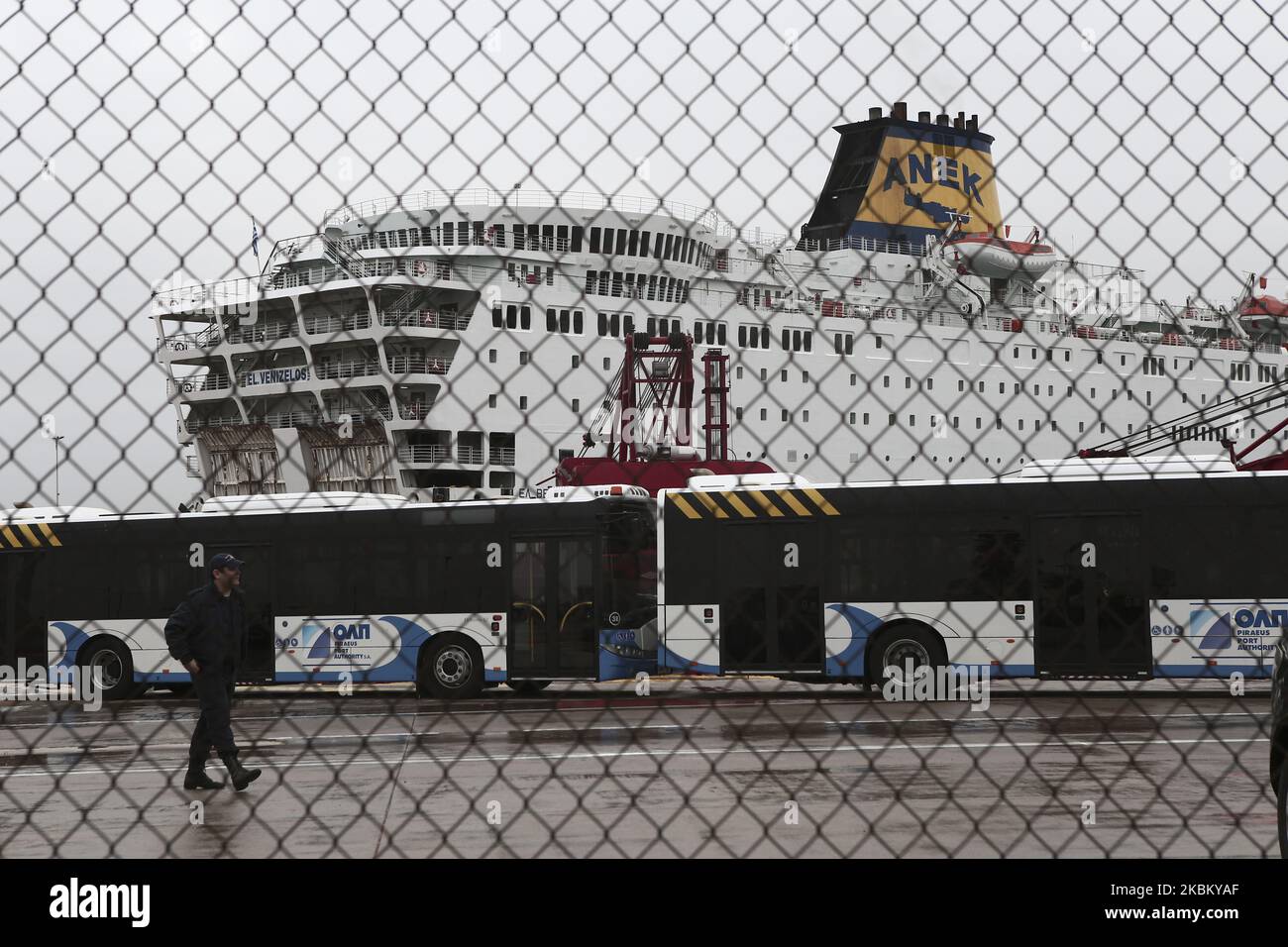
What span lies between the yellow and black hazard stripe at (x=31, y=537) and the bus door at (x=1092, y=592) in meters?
11.9

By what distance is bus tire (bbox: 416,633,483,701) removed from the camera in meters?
16.0

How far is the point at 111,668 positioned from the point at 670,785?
11305 millimetres

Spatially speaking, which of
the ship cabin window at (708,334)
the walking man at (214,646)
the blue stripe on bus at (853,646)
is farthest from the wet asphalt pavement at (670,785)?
the ship cabin window at (708,334)

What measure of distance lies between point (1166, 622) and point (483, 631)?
25.5ft

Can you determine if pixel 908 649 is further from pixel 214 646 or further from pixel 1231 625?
pixel 214 646

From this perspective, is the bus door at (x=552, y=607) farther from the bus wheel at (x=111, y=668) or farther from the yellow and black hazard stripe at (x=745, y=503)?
the bus wheel at (x=111, y=668)

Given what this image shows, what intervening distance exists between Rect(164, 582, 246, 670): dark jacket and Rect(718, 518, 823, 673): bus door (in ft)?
25.6

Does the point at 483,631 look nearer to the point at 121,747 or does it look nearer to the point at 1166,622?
the point at 121,747

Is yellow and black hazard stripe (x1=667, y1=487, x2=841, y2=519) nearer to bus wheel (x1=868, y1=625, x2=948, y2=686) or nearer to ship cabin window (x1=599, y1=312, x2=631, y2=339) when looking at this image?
bus wheel (x1=868, y1=625, x2=948, y2=686)

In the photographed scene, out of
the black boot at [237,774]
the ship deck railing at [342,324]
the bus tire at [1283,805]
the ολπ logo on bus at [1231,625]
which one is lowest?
the black boot at [237,774]

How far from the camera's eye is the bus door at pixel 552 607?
15797mm

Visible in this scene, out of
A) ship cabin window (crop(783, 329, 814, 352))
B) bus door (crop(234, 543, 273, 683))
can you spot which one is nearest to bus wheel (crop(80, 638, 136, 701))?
bus door (crop(234, 543, 273, 683))
